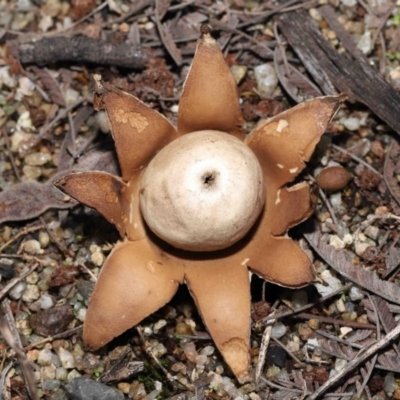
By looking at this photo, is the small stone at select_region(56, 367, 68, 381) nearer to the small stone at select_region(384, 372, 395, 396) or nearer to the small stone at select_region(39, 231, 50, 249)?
the small stone at select_region(39, 231, 50, 249)

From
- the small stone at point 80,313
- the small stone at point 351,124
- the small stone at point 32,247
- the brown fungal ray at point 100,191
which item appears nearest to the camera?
the brown fungal ray at point 100,191

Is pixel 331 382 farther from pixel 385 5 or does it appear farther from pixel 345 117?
pixel 385 5

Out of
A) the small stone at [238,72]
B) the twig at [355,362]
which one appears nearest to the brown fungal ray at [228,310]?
the twig at [355,362]

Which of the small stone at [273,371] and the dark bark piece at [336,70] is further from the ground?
the dark bark piece at [336,70]

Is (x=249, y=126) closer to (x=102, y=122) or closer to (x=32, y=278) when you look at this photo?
(x=102, y=122)

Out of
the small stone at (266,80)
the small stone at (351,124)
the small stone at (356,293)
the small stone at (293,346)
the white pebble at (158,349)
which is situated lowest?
the white pebble at (158,349)

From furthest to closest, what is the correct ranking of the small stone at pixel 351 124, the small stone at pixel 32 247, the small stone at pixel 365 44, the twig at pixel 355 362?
the small stone at pixel 365 44 → the small stone at pixel 351 124 → the small stone at pixel 32 247 → the twig at pixel 355 362

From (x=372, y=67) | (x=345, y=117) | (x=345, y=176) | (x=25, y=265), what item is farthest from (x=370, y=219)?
(x=25, y=265)

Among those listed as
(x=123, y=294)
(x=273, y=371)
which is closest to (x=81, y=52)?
(x=123, y=294)

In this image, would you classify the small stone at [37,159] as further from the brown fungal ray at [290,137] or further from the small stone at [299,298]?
the small stone at [299,298]
